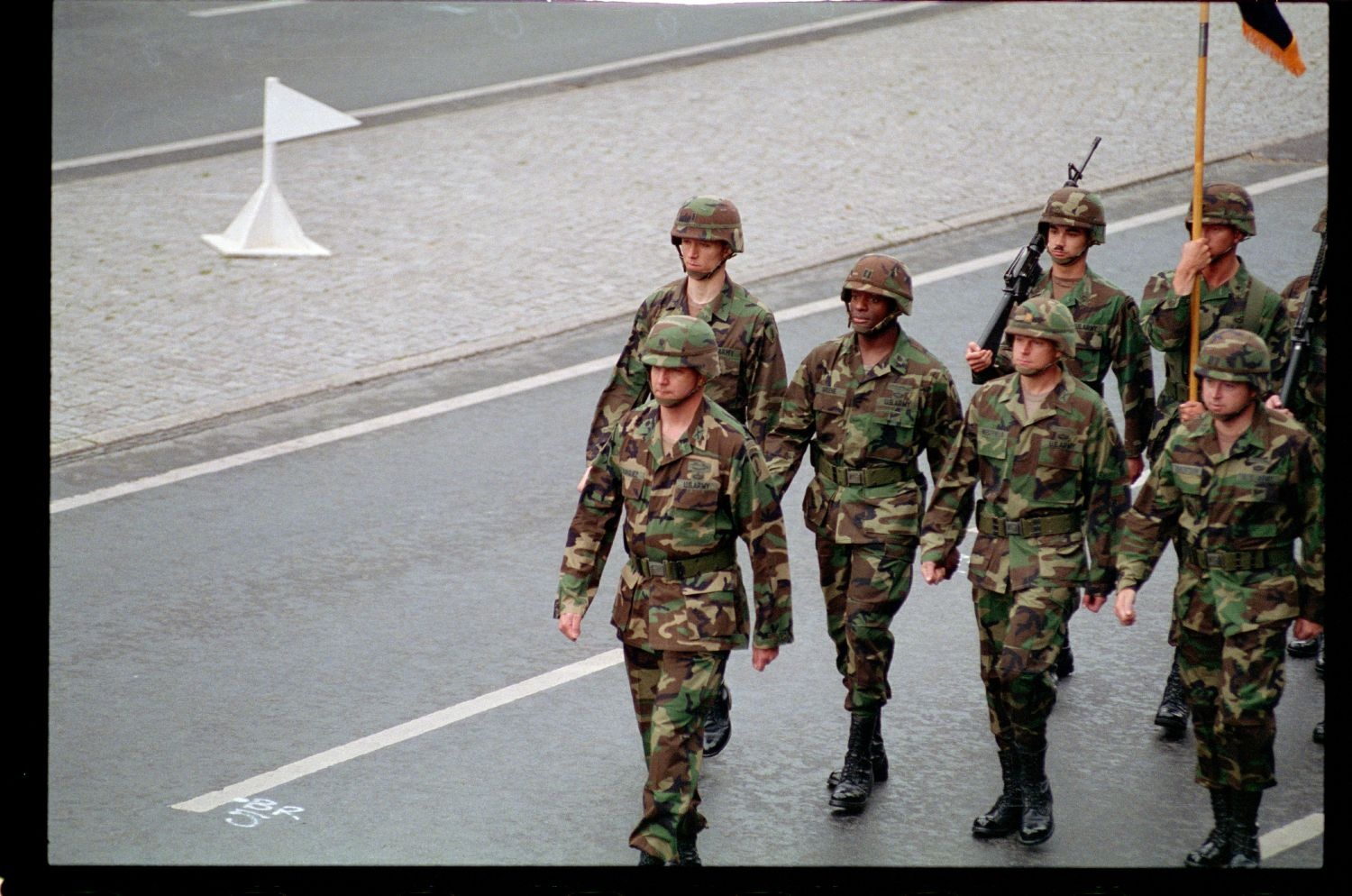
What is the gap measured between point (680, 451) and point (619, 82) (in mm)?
13524

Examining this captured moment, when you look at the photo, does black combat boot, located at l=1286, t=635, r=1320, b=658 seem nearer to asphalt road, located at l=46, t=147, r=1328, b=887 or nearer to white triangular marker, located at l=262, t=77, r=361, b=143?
asphalt road, located at l=46, t=147, r=1328, b=887

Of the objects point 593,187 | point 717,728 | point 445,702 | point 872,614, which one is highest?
point 872,614

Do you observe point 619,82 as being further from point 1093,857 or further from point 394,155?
point 1093,857

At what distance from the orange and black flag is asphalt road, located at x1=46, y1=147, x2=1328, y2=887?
303 cm

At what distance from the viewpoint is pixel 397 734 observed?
31.1 feet

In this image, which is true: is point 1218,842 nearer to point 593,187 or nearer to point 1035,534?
point 1035,534

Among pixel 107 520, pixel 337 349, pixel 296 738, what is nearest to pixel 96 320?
pixel 337 349

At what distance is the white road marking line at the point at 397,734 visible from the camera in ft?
29.1

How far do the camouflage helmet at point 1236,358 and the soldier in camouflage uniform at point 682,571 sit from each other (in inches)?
73.0

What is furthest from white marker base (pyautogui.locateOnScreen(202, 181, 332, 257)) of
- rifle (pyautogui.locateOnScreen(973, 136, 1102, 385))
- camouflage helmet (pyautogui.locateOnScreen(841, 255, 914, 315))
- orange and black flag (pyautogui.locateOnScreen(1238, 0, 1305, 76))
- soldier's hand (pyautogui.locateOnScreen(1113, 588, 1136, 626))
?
soldier's hand (pyautogui.locateOnScreen(1113, 588, 1136, 626))

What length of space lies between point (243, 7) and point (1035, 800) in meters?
18.4

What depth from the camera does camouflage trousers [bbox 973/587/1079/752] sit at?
8367 mm

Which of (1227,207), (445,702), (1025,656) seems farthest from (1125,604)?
(445,702)

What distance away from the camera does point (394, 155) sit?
19141mm
